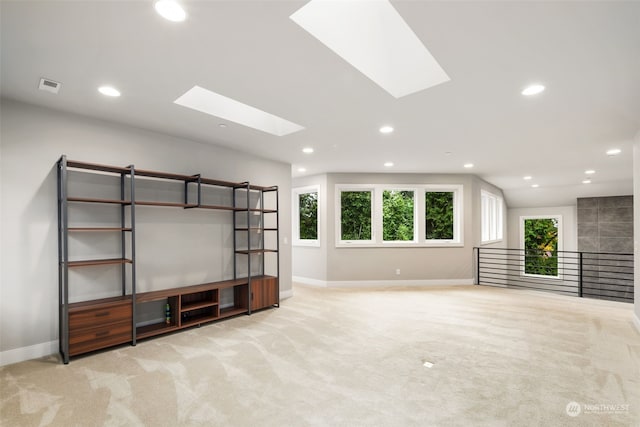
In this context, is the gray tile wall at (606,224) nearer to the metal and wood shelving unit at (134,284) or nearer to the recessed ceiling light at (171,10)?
the metal and wood shelving unit at (134,284)

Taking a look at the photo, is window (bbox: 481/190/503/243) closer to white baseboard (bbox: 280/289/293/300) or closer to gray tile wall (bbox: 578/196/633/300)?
gray tile wall (bbox: 578/196/633/300)

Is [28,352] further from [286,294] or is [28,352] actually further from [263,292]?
[286,294]

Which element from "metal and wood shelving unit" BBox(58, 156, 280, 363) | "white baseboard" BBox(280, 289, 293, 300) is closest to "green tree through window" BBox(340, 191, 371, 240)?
"white baseboard" BBox(280, 289, 293, 300)

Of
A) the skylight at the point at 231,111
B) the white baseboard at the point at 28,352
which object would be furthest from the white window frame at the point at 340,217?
the white baseboard at the point at 28,352

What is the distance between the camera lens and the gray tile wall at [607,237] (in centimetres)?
874

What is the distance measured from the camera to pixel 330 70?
2449mm

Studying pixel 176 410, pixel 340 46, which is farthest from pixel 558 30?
pixel 176 410

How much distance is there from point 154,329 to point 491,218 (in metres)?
8.64

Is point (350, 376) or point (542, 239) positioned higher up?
point (542, 239)

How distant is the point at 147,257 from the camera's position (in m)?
3.87

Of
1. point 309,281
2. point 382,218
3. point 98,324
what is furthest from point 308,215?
point 98,324

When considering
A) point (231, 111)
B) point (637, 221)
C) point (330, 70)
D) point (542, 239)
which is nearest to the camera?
point (330, 70)

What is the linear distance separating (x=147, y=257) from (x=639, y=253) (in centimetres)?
611

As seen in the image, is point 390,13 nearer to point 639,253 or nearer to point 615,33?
point 615,33
